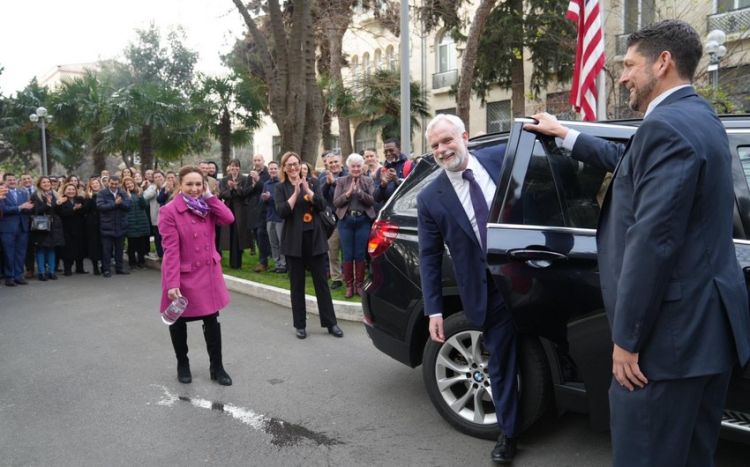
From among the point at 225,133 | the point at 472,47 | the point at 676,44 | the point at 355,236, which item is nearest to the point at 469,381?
the point at 676,44

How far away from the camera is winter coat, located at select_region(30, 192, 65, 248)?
1130 centimetres

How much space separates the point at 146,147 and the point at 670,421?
765 inches

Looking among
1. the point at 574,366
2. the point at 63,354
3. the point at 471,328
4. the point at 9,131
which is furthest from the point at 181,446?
the point at 9,131

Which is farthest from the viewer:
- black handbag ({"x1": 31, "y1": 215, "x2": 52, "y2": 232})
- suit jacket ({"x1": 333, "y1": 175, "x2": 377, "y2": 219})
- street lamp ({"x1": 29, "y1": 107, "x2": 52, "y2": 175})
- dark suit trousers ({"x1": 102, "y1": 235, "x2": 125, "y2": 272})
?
street lamp ({"x1": 29, "y1": 107, "x2": 52, "y2": 175})

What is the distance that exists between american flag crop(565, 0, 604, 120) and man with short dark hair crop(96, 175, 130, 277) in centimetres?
842

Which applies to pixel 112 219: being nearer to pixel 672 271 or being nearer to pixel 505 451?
pixel 505 451

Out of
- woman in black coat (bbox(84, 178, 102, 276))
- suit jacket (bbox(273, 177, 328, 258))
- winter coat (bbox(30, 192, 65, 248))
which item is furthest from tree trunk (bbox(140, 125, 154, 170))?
suit jacket (bbox(273, 177, 328, 258))

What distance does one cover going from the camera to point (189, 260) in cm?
517

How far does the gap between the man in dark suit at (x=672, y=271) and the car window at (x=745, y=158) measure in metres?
1.24

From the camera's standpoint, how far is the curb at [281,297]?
24.7 feet

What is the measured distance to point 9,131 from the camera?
32.2m

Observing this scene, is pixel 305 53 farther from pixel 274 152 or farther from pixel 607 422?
pixel 274 152

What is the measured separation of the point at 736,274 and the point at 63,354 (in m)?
6.06

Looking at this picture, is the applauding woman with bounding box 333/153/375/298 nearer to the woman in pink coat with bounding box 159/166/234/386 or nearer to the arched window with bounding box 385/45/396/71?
the woman in pink coat with bounding box 159/166/234/386
